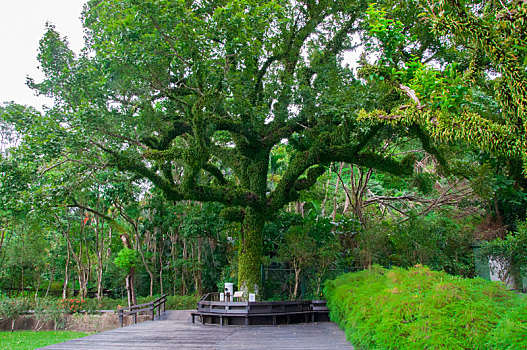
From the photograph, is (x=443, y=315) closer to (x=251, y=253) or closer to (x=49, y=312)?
(x=251, y=253)

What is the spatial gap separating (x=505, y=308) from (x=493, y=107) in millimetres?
8608

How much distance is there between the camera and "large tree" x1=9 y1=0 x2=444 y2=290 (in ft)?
29.8

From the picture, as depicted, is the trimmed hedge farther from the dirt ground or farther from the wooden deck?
the dirt ground

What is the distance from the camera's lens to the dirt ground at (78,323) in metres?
14.5

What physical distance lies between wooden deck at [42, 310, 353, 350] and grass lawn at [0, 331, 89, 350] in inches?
157

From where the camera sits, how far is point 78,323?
14.8 m

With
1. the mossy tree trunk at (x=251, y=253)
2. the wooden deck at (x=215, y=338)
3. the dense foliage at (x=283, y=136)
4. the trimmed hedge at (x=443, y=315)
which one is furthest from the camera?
the mossy tree trunk at (x=251, y=253)

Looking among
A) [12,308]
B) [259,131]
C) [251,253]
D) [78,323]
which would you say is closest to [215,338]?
[251,253]

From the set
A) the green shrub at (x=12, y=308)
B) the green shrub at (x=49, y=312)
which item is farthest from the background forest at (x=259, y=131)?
the green shrub at (x=12, y=308)

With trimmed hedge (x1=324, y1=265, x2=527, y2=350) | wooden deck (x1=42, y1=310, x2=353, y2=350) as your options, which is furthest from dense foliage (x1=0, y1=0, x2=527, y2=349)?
wooden deck (x1=42, y1=310, x2=353, y2=350)

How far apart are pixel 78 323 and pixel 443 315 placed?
15.3 meters

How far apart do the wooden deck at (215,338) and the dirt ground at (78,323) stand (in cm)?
494

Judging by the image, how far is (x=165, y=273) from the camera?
1966cm

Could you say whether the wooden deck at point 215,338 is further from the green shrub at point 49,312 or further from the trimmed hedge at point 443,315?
the green shrub at point 49,312
